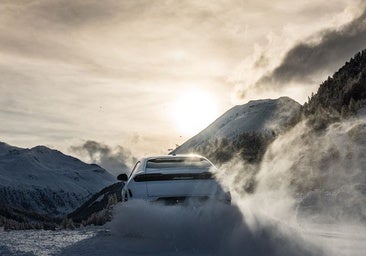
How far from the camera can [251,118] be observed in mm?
119562

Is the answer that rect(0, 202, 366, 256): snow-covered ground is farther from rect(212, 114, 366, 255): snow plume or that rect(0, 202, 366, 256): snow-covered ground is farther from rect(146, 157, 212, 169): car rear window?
rect(212, 114, 366, 255): snow plume

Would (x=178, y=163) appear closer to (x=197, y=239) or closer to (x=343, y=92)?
(x=197, y=239)

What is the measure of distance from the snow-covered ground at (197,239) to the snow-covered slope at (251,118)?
3193 inches

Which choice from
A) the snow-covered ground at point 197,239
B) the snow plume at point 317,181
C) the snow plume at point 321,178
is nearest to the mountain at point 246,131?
the snow plume at point 317,181

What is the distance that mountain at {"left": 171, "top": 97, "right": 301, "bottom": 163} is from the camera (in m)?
28.6

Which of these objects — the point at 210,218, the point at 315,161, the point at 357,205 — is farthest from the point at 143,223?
the point at 315,161

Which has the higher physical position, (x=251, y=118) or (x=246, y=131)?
(x=251, y=118)

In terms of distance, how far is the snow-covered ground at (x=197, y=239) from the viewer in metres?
6.88

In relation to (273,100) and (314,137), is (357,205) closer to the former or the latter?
(314,137)

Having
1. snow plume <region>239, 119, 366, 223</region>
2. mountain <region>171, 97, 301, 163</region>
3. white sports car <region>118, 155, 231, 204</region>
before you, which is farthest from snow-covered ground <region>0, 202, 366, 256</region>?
mountain <region>171, 97, 301, 163</region>

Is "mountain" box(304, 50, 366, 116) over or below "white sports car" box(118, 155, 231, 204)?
over

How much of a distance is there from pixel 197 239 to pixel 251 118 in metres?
113

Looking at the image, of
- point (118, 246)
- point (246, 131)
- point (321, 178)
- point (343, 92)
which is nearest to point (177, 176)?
point (118, 246)

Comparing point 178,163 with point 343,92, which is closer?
point 178,163
